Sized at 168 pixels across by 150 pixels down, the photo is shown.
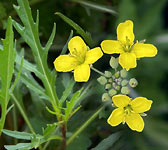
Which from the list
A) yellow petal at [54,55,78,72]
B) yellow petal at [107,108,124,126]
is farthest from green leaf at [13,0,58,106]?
yellow petal at [107,108,124,126]

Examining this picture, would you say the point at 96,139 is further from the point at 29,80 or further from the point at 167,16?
the point at 167,16

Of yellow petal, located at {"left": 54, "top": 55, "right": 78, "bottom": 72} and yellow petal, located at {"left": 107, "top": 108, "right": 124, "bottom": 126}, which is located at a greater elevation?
yellow petal, located at {"left": 54, "top": 55, "right": 78, "bottom": 72}


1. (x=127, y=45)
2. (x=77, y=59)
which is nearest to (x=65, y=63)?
(x=77, y=59)

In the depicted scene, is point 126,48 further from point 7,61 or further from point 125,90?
point 7,61

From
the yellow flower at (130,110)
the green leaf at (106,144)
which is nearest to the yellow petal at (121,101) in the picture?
the yellow flower at (130,110)

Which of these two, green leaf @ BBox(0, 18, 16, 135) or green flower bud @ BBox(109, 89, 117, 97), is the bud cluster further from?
green leaf @ BBox(0, 18, 16, 135)

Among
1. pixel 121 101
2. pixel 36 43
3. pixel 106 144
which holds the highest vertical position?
pixel 36 43

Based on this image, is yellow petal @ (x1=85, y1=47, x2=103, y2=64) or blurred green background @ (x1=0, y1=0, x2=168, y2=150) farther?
blurred green background @ (x1=0, y1=0, x2=168, y2=150)
